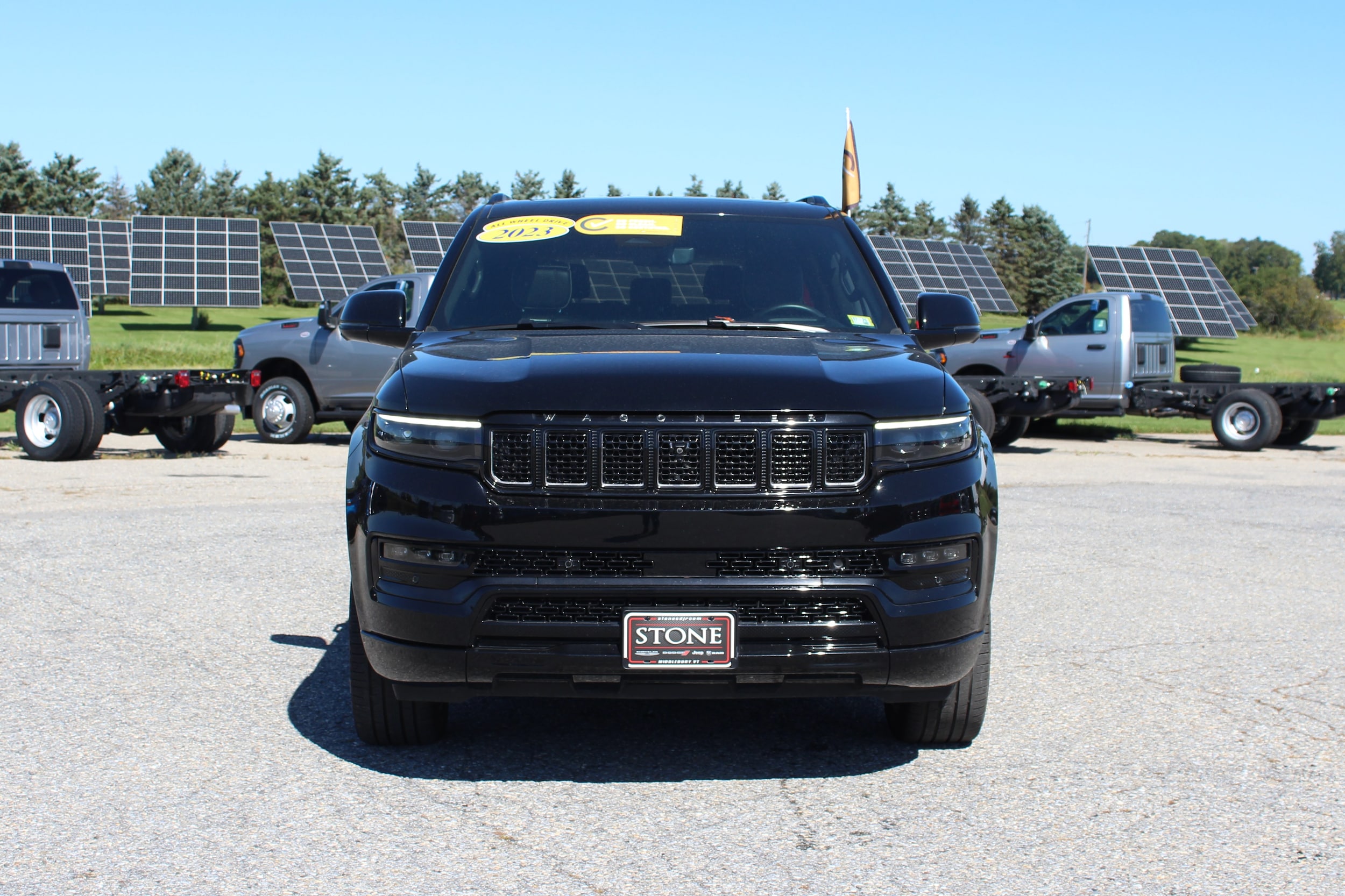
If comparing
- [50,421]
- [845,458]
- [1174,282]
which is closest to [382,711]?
[845,458]

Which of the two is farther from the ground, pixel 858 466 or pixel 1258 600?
pixel 858 466

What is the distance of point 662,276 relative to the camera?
196 inches

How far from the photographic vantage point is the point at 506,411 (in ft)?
12.1

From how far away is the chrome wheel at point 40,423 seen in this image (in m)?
14.1

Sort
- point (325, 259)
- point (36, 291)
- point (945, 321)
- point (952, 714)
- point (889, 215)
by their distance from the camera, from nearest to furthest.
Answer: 1. point (952, 714)
2. point (945, 321)
3. point (36, 291)
4. point (325, 259)
5. point (889, 215)

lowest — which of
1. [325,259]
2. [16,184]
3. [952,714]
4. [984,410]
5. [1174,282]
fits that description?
[952,714]

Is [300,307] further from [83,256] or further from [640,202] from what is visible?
[640,202]

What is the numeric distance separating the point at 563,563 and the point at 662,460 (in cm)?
40

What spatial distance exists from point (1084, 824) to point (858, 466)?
1169mm

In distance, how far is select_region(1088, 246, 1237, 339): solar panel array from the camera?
3500 cm

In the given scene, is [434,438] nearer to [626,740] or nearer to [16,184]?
[626,740]

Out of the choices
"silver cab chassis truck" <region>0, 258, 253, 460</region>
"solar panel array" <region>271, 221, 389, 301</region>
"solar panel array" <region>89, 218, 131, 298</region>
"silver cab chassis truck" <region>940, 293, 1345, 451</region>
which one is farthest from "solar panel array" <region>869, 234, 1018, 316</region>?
"silver cab chassis truck" <region>0, 258, 253, 460</region>

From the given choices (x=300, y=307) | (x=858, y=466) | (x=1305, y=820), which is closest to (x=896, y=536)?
(x=858, y=466)

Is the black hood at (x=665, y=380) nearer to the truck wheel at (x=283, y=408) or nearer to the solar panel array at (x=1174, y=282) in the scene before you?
the truck wheel at (x=283, y=408)
